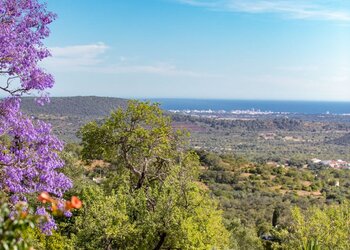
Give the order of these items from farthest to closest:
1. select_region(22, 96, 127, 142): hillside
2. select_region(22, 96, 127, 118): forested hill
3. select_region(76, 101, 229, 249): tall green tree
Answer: select_region(22, 96, 127, 118): forested hill < select_region(22, 96, 127, 142): hillside < select_region(76, 101, 229, 249): tall green tree

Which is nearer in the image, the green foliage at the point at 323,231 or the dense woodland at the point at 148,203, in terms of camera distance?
the dense woodland at the point at 148,203

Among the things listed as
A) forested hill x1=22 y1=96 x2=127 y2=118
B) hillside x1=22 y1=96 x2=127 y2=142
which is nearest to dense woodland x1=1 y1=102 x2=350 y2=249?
hillside x1=22 y1=96 x2=127 y2=142

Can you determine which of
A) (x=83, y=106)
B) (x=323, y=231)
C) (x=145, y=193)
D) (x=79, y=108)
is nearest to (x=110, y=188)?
(x=145, y=193)

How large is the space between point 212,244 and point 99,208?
16.5ft

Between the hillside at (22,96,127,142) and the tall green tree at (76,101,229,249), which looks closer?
the tall green tree at (76,101,229,249)

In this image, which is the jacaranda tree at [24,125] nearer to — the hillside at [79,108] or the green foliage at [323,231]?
the green foliage at [323,231]

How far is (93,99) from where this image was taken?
179 metres

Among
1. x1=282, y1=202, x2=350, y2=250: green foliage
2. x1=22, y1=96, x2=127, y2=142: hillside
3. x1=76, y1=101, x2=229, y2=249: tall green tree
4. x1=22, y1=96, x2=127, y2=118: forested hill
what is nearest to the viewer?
x1=76, y1=101, x2=229, y2=249: tall green tree

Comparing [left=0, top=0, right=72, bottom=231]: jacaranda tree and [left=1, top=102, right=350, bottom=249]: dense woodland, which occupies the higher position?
[left=0, top=0, right=72, bottom=231]: jacaranda tree

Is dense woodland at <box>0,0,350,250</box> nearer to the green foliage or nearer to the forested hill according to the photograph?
the green foliage

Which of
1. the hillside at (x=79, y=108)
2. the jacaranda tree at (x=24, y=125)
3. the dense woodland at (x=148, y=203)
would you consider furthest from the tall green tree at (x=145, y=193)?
the hillside at (x=79, y=108)

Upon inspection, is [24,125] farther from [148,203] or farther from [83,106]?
[83,106]

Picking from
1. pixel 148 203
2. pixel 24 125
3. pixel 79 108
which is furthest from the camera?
pixel 79 108

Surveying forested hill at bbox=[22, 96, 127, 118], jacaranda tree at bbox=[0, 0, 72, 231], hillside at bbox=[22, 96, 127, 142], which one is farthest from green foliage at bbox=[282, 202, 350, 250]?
forested hill at bbox=[22, 96, 127, 118]
